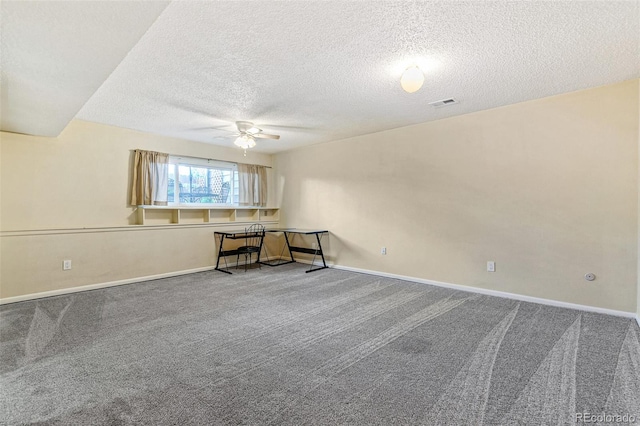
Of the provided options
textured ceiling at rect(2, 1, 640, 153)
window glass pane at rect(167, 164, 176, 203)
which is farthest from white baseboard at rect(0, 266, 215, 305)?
textured ceiling at rect(2, 1, 640, 153)

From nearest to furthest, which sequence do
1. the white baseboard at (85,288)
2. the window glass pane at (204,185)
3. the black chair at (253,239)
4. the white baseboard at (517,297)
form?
the white baseboard at (517,297)
the white baseboard at (85,288)
the window glass pane at (204,185)
the black chair at (253,239)

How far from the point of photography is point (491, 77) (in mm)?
2809

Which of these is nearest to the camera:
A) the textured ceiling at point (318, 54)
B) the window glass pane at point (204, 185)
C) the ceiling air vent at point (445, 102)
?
the textured ceiling at point (318, 54)

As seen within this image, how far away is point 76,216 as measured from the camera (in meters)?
4.08

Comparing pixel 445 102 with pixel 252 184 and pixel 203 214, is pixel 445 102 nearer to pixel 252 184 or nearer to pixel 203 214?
pixel 252 184

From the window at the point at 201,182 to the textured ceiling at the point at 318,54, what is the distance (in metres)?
1.58

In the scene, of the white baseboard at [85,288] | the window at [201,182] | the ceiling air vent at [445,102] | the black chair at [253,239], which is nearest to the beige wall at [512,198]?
the ceiling air vent at [445,102]

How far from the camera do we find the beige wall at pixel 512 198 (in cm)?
297

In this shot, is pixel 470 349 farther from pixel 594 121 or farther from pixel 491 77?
pixel 594 121

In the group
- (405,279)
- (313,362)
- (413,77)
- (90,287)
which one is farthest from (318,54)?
(90,287)

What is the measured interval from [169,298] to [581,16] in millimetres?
4612

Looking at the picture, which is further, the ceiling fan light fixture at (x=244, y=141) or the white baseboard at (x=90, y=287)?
the ceiling fan light fixture at (x=244, y=141)

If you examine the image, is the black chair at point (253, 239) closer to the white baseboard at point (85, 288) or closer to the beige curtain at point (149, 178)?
the white baseboard at point (85, 288)

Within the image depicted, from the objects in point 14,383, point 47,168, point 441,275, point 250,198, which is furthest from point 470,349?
point 47,168
